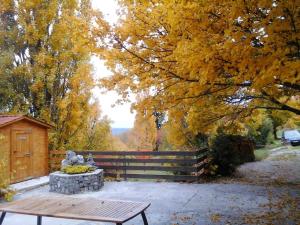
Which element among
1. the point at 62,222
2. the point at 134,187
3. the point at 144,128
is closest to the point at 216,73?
the point at 62,222

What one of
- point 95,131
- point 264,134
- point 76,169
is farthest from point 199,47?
point 264,134

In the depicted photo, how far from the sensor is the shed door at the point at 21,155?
1027 centimetres

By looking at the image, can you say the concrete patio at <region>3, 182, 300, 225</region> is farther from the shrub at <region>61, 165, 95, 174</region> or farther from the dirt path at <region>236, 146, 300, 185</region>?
the dirt path at <region>236, 146, 300, 185</region>

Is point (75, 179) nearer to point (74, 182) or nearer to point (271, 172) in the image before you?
point (74, 182)

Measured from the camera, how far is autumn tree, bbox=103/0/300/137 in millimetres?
3363

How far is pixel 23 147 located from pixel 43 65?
21.1 feet

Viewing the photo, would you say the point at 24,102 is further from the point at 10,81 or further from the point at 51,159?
the point at 51,159

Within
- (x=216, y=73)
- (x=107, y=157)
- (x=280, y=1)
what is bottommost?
(x=107, y=157)

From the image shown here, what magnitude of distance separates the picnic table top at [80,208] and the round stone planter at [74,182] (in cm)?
383

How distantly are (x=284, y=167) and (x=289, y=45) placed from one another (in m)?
11.0

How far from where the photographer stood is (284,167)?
1322 centimetres

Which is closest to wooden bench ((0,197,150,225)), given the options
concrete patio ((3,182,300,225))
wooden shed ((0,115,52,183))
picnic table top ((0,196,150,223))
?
picnic table top ((0,196,150,223))

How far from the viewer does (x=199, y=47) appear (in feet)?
12.4

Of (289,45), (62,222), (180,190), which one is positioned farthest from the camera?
(180,190)
